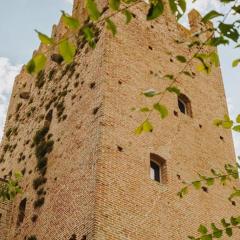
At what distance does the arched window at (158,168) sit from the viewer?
14.4 m

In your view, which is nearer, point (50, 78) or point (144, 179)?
point (144, 179)

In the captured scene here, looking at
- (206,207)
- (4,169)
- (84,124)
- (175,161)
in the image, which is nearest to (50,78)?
(4,169)

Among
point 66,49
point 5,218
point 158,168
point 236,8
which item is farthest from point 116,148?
point 66,49

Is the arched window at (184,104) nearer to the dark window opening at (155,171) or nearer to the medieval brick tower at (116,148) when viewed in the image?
the medieval brick tower at (116,148)

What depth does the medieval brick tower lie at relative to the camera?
1264 centimetres

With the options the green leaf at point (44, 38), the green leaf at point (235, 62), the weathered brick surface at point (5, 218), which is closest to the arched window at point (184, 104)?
the weathered brick surface at point (5, 218)

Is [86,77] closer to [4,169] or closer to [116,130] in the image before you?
[116,130]

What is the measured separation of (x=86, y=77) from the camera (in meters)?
16.4

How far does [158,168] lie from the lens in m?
14.6

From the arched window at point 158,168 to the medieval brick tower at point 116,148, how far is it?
0.03m

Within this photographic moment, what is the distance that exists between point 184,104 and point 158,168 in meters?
3.85

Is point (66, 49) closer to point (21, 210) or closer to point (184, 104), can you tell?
point (21, 210)

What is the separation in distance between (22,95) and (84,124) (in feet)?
25.7

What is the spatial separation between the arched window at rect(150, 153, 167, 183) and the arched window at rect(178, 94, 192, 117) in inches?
128
